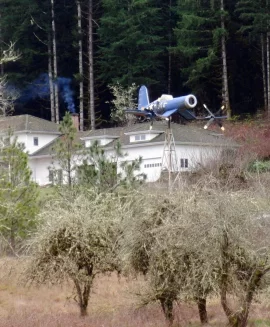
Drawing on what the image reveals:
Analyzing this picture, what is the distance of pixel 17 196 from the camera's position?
92.6 ft

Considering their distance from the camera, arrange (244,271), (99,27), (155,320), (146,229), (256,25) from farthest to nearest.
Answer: (99,27) < (256,25) < (155,320) < (146,229) < (244,271)

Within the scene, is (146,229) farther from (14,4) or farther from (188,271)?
(14,4)

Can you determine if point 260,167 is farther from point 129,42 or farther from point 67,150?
point 129,42

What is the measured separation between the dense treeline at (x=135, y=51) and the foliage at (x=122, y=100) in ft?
2.13

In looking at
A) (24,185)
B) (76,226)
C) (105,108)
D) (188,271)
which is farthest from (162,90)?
(188,271)

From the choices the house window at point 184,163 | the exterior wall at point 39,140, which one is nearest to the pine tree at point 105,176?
the house window at point 184,163

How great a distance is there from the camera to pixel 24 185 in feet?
93.1

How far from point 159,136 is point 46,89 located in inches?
560

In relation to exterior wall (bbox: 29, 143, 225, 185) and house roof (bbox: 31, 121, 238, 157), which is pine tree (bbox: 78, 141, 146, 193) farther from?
house roof (bbox: 31, 121, 238, 157)

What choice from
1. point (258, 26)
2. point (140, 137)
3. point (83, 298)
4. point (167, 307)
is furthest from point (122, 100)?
point (167, 307)

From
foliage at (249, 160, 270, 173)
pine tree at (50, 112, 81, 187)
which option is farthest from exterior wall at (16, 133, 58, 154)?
pine tree at (50, 112, 81, 187)

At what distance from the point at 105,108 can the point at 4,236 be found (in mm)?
33632

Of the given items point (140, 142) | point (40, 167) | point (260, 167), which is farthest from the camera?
point (40, 167)

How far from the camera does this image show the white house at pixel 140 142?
43.7 metres
